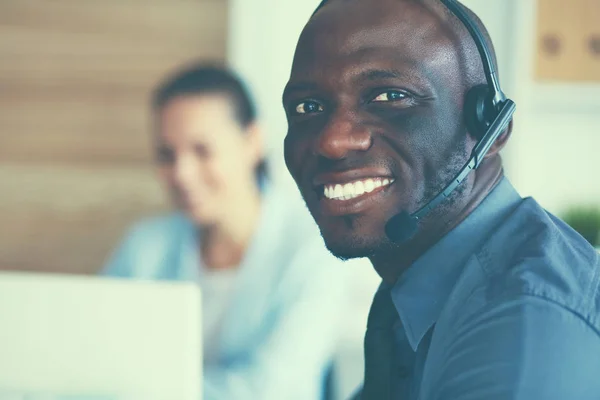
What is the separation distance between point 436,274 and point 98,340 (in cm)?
24

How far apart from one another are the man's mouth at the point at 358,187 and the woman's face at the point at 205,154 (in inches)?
39.6

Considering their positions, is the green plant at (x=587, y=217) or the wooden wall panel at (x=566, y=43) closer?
the green plant at (x=587, y=217)

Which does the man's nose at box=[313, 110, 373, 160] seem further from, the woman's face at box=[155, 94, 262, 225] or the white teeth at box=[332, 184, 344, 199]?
the woman's face at box=[155, 94, 262, 225]

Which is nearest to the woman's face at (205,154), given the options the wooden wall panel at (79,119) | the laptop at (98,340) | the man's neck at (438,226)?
the wooden wall panel at (79,119)

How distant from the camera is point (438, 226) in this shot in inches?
17.2

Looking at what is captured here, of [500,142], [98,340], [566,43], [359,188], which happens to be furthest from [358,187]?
[566,43]

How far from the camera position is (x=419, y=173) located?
401 mm

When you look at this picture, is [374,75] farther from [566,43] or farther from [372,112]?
[566,43]

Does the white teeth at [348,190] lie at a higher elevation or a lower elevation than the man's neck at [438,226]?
higher

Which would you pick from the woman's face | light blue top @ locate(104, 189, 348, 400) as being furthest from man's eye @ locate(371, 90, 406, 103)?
the woman's face

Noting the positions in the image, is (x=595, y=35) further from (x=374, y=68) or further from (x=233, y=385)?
(x=374, y=68)

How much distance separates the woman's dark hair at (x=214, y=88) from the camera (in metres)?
1.41

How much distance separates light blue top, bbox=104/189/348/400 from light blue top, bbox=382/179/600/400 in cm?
63

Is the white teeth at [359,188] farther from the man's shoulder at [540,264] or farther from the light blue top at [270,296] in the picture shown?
the light blue top at [270,296]
